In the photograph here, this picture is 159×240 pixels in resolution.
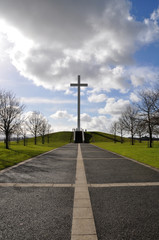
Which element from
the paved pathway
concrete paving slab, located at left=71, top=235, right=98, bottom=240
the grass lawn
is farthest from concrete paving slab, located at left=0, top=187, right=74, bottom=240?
the grass lawn

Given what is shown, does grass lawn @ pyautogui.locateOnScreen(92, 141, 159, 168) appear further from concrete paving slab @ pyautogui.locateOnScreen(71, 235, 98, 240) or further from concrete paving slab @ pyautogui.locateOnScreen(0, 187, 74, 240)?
concrete paving slab @ pyautogui.locateOnScreen(71, 235, 98, 240)

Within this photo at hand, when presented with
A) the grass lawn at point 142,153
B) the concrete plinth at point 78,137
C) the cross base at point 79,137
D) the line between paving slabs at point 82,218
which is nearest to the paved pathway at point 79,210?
the line between paving slabs at point 82,218

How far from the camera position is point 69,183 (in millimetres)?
6148

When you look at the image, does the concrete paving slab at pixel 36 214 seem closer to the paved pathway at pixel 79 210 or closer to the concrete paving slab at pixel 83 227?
the paved pathway at pixel 79 210

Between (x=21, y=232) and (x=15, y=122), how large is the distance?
24776 mm

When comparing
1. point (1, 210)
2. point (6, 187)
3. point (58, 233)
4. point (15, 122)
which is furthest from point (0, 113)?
point (58, 233)

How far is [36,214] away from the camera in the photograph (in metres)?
3.63

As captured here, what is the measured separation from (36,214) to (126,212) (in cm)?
200

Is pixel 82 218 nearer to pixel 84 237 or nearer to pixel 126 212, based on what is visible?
pixel 84 237

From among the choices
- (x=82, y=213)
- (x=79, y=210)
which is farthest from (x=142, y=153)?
(x=82, y=213)

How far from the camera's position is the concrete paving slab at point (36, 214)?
292cm

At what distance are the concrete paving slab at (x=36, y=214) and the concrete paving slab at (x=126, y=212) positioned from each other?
0.67m

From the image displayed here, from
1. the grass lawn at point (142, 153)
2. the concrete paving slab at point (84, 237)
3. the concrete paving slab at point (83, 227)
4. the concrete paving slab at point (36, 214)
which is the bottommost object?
the grass lawn at point (142, 153)

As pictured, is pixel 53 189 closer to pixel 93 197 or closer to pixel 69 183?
pixel 69 183
